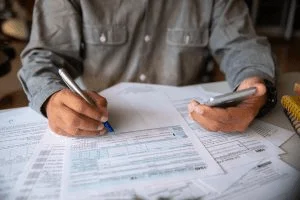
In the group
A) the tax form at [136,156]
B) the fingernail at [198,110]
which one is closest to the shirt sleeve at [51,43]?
the tax form at [136,156]

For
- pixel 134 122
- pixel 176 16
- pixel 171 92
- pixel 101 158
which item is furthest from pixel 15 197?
pixel 176 16

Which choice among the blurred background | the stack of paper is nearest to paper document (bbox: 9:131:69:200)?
the stack of paper

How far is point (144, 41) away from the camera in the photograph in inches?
35.5

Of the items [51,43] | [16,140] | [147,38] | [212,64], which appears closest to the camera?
[16,140]

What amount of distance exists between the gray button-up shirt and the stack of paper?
202 mm

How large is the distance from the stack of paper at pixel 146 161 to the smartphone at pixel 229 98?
0.19ft

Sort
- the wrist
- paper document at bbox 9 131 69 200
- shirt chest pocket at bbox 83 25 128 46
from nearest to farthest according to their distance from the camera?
paper document at bbox 9 131 69 200 → the wrist → shirt chest pocket at bbox 83 25 128 46

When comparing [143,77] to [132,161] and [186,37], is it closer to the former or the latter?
[186,37]

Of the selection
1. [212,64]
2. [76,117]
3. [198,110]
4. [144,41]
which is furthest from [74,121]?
[212,64]

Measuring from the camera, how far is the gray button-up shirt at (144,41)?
30.6 inches

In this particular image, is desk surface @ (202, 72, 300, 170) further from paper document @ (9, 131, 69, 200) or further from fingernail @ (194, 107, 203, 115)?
paper document @ (9, 131, 69, 200)

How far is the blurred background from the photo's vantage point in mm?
1568

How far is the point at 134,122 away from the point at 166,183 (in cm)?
19

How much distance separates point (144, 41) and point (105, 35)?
115 mm
